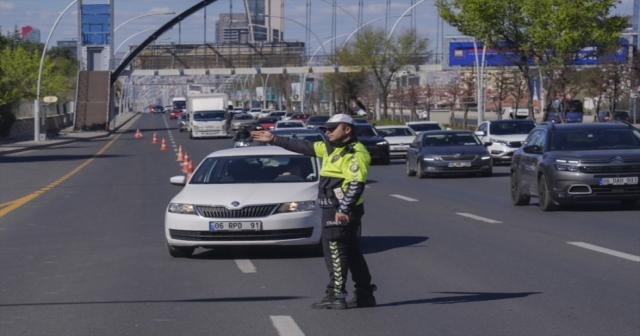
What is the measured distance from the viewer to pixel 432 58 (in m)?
85.3

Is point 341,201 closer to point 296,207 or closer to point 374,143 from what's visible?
point 296,207

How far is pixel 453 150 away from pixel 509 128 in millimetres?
7641

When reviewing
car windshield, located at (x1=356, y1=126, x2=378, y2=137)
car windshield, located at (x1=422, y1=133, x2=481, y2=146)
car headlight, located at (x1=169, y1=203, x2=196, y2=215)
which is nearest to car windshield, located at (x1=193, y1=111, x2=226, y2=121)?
car windshield, located at (x1=356, y1=126, x2=378, y2=137)

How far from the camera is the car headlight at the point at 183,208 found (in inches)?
463

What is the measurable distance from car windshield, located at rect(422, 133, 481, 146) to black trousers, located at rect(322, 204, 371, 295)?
2161 cm

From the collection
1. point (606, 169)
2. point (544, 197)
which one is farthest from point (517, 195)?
point (606, 169)

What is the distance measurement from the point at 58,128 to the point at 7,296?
259 feet

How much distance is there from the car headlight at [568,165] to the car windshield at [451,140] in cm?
1253

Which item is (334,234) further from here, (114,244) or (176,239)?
(114,244)

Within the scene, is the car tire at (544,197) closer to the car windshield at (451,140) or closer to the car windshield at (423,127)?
the car windshield at (451,140)

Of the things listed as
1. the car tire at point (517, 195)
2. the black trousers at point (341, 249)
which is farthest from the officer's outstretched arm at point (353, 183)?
the car tire at point (517, 195)

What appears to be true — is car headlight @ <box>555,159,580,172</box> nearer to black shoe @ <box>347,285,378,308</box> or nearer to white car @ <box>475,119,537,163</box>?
black shoe @ <box>347,285,378,308</box>

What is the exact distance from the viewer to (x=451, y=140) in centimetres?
3044

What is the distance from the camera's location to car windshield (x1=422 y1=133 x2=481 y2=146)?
30.0 m
